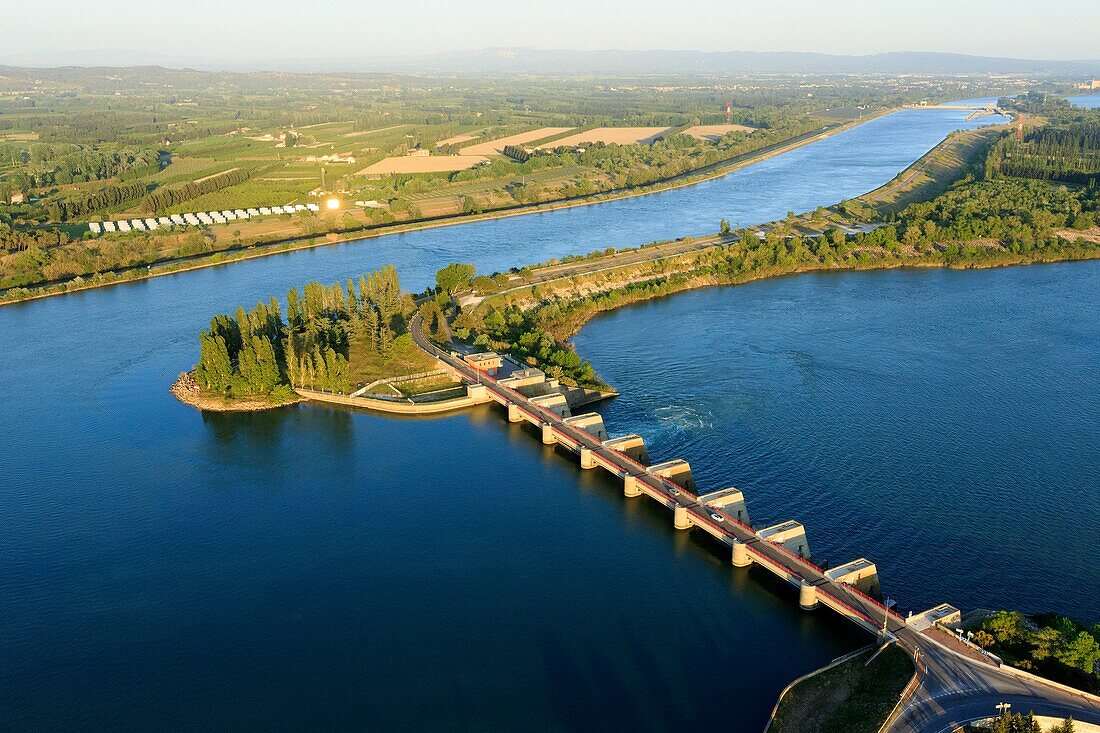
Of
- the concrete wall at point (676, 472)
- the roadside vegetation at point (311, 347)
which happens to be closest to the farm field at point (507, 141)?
the roadside vegetation at point (311, 347)

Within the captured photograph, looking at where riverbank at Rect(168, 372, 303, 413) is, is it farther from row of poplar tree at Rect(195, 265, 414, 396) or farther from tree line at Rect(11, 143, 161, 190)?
tree line at Rect(11, 143, 161, 190)

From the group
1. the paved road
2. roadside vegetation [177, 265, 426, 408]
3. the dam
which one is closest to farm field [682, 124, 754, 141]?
roadside vegetation [177, 265, 426, 408]

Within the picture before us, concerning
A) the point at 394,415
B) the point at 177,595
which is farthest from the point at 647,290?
the point at 177,595

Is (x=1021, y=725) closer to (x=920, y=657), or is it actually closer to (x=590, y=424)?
(x=920, y=657)

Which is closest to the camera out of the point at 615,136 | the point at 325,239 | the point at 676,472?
the point at 676,472

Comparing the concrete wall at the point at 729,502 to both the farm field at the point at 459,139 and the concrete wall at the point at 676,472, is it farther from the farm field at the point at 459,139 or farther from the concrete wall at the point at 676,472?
the farm field at the point at 459,139

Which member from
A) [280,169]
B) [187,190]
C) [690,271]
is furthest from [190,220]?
[690,271]

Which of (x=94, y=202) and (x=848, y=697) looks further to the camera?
(x=94, y=202)
